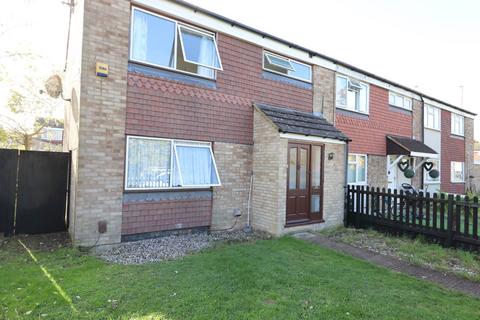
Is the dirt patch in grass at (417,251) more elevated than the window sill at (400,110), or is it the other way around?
the window sill at (400,110)

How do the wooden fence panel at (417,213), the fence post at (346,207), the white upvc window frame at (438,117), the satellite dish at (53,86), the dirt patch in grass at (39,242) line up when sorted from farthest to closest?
the white upvc window frame at (438,117) < the fence post at (346,207) < the satellite dish at (53,86) < the wooden fence panel at (417,213) < the dirt patch in grass at (39,242)

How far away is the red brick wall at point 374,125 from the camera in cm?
1181

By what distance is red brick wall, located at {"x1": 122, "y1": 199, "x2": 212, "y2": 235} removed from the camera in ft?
21.7

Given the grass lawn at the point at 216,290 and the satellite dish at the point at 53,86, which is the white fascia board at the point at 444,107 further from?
the satellite dish at the point at 53,86

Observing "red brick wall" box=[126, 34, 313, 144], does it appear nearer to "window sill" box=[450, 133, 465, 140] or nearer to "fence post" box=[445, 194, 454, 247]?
"fence post" box=[445, 194, 454, 247]

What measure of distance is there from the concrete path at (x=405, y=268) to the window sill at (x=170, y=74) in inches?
182

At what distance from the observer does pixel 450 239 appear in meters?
6.97

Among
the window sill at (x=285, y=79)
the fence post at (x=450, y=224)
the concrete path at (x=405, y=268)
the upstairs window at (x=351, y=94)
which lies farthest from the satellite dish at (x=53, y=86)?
the fence post at (x=450, y=224)

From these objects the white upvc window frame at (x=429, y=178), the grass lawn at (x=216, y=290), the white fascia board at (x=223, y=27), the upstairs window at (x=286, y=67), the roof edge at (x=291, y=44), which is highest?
the roof edge at (x=291, y=44)

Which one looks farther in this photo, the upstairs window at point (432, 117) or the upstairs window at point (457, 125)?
the upstairs window at point (457, 125)

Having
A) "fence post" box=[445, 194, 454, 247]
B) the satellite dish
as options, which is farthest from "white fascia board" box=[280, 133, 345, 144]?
the satellite dish

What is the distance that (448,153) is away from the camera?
1784 centimetres

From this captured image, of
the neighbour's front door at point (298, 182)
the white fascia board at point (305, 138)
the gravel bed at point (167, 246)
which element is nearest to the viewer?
the gravel bed at point (167, 246)

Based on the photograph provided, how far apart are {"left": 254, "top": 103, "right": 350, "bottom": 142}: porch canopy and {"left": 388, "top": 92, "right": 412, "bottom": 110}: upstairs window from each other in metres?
6.19
